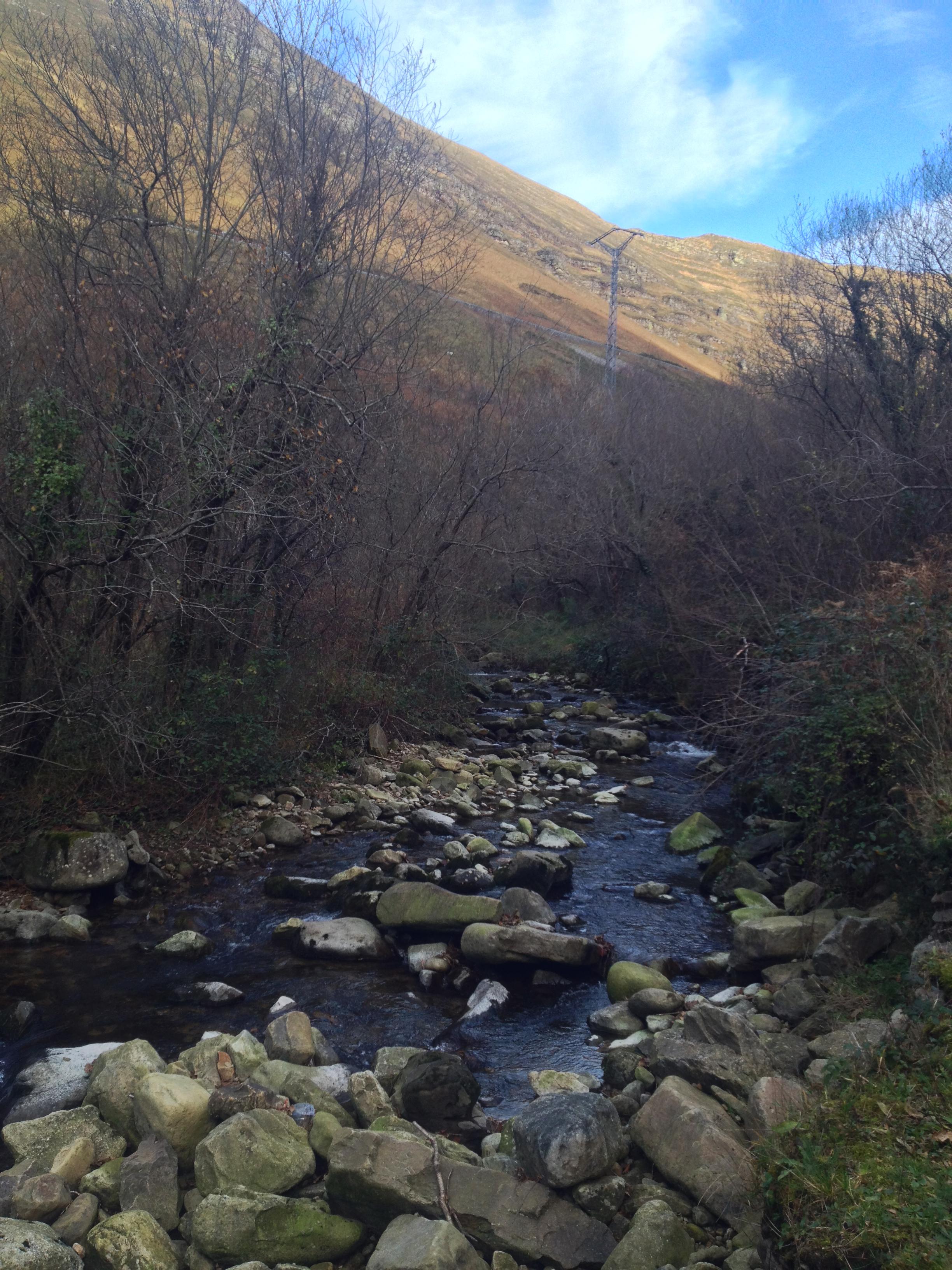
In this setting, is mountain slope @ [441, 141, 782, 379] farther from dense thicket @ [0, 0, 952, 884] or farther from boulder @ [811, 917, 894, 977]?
boulder @ [811, 917, 894, 977]

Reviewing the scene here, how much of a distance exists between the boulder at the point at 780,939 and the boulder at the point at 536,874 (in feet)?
6.70

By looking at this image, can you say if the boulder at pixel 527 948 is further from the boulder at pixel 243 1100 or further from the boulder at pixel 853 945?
the boulder at pixel 243 1100

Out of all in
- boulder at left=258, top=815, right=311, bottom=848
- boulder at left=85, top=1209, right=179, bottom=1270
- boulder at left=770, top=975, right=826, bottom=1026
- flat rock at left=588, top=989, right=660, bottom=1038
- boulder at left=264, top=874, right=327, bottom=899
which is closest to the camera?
boulder at left=85, top=1209, right=179, bottom=1270

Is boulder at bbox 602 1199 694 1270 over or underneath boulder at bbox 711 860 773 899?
underneath

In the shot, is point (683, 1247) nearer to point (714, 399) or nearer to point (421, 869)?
point (421, 869)

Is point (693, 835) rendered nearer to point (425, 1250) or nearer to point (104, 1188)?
point (425, 1250)

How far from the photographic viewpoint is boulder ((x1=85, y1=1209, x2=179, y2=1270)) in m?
3.93

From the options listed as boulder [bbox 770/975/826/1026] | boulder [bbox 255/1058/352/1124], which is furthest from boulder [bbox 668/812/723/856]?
boulder [bbox 255/1058/352/1124]

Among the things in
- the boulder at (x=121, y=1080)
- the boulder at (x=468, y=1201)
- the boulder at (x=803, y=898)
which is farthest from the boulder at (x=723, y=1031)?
the boulder at (x=121, y=1080)

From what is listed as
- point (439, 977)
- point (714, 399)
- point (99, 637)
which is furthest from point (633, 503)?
point (439, 977)

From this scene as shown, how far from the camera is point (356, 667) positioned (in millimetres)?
13805

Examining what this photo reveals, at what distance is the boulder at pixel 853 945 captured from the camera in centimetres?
630

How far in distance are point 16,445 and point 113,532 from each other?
115 cm

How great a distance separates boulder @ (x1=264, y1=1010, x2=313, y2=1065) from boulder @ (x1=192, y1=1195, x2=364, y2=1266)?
1452 mm
